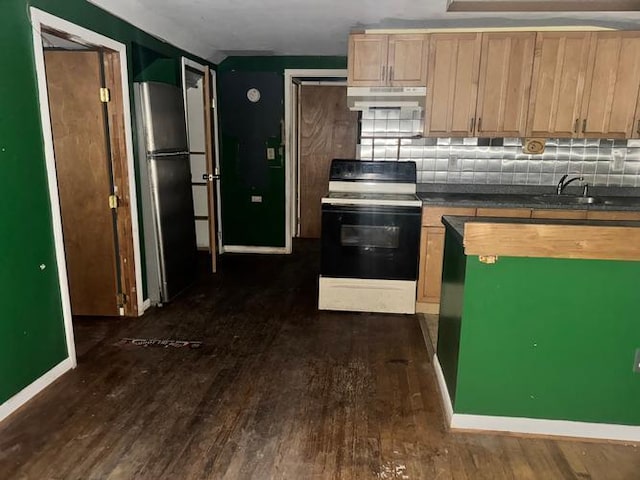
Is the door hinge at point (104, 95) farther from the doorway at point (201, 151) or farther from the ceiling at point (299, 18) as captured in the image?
the doorway at point (201, 151)

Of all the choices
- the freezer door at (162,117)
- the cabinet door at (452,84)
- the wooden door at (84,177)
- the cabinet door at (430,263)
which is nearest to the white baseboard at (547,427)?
the cabinet door at (430,263)

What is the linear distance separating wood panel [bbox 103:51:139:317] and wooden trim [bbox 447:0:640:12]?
Result: 7.30 feet

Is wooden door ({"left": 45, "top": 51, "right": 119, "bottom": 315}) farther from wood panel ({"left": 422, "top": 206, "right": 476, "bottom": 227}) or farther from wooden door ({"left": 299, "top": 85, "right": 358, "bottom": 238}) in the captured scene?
wooden door ({"left": 299, "top": 85, "right": 358, "bottom": 238})

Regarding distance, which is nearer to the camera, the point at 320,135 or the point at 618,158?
the point at 618,158

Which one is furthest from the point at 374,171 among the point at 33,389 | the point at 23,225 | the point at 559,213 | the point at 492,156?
the point at 33,389

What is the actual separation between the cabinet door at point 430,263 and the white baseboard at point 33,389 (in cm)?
246

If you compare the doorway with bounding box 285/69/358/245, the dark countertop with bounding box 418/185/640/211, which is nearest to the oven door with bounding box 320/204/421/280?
the dark countertop with bounding box 418/185/640/211

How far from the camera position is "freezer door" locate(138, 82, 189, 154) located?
333cm

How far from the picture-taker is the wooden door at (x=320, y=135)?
5812 millimetres

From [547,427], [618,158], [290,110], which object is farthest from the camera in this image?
[290,110]

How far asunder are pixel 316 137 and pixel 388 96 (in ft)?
8.04

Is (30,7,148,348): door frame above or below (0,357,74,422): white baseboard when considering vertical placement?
above

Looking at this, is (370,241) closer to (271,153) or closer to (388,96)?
(388,96)

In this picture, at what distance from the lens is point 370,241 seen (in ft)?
11.3
